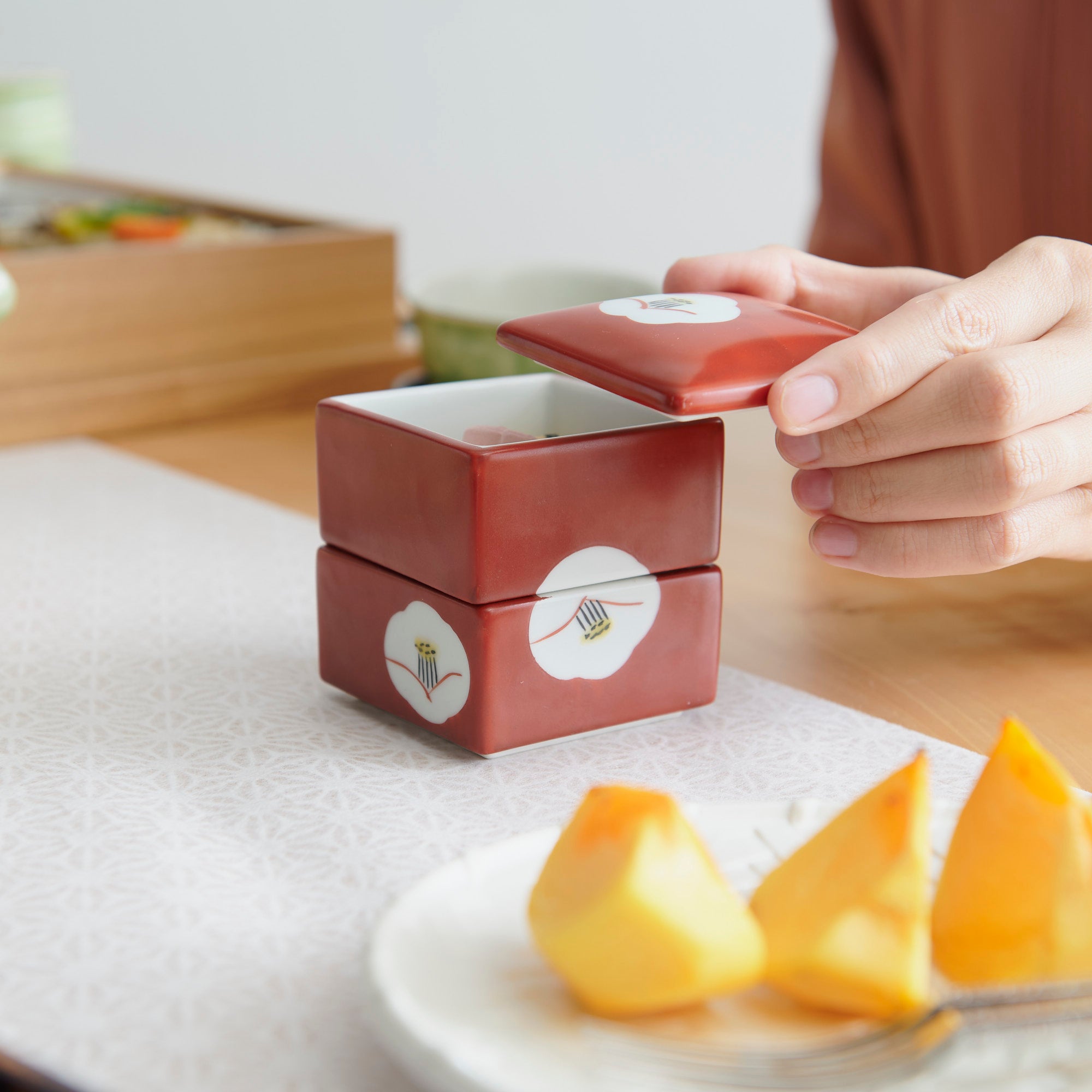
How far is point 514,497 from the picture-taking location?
50cm

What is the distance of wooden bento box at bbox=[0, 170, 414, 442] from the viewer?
107 cm

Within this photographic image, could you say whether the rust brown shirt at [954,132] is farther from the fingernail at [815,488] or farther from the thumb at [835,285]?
the fingernail at [815,488]

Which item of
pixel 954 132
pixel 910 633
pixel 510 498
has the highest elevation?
pixel 954 132

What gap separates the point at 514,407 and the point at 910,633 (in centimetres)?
25

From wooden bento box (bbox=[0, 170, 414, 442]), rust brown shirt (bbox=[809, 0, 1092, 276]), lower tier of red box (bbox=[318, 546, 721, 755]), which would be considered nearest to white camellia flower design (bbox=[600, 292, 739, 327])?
lower tier of red box (bbox=[318, 546, 721, 755])

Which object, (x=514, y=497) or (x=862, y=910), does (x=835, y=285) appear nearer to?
(x=514, y=497)

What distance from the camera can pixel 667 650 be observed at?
559 mm

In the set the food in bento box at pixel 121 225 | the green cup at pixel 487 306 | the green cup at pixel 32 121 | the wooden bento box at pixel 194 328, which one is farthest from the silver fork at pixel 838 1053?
the green cup at pixel 32 121

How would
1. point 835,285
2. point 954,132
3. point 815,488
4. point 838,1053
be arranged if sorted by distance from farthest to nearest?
point 954,132 → point 835,285 → point 815,488 → point 838,1053

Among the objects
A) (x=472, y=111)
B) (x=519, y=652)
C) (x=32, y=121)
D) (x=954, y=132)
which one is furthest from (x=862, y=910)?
(x=472, y=111)

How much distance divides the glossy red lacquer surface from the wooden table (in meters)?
0.13

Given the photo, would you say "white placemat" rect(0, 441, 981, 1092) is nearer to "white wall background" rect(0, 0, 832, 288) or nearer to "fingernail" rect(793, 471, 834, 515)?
"fingernail" rect(793, 471, 834, 515)

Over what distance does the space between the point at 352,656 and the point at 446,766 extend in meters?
0.08

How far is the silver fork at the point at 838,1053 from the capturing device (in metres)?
0.29
